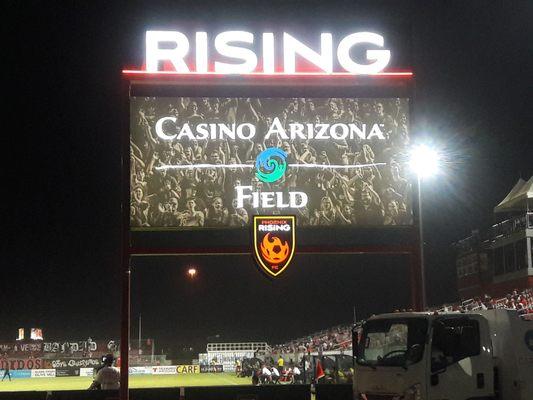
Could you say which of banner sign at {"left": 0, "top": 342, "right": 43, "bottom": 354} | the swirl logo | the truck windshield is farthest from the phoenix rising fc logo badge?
banner sign at {"left": 0, "top": 342, "right": 43, "bottom": 354}

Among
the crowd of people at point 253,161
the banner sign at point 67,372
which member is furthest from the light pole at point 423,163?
the banner sign at point 67,372

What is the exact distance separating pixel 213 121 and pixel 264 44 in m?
2.96

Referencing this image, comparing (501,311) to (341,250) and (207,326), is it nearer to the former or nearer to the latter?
(341,250)

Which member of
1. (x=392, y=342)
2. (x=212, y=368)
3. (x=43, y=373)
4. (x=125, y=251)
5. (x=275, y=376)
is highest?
(x=125, y=251)

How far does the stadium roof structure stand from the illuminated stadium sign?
2791cm

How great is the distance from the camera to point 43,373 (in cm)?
6862

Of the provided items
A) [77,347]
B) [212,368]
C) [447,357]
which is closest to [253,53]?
[447,357]

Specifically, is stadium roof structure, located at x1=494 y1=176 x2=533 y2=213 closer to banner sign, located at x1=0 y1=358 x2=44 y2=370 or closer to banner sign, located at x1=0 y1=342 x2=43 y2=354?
banner sign, located at x1=0 y1=358 x2=44 y2=370

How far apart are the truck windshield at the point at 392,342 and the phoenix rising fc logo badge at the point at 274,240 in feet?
28.7

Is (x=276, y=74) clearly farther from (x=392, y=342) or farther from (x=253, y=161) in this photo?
(x=392, y=342)

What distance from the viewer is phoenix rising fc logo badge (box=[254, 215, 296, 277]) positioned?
2331cm

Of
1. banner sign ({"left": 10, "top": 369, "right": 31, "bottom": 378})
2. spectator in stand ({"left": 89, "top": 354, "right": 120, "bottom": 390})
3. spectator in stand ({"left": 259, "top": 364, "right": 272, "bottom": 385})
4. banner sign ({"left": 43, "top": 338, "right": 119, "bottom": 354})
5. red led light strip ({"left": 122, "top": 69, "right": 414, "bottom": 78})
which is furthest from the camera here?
banner sign ({"left": 43, "top": 338, "right": 119, "bottom": 354})

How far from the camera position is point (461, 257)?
212 feet

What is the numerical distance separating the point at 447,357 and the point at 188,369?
5545cm
